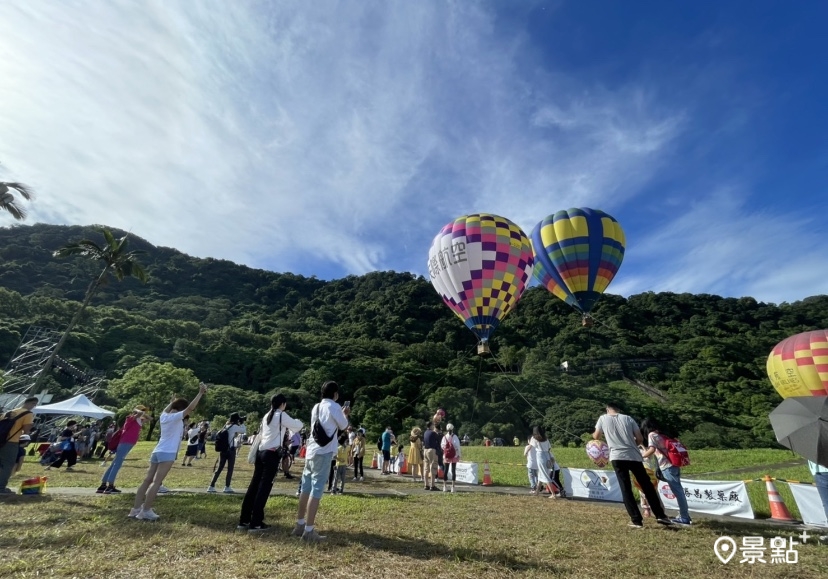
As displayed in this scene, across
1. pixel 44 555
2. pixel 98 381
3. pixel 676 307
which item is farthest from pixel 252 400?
pixel 676 307

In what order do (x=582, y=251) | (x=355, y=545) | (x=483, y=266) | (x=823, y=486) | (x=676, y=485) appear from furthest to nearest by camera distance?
1. (x=582, y=251)
2. (x=483, y=266)
3. (x=676, y=485)
4. (x=823, y=486)
5. (x=355, y=545)

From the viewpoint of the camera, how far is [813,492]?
8.83 m

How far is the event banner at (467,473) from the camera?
15250 millimetres

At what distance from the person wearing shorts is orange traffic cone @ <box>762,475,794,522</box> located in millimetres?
10248

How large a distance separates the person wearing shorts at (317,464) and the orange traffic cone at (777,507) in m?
10.2

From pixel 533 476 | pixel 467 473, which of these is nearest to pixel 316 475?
pixel 533 476

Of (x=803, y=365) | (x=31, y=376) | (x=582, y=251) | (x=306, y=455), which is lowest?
(x=306, y=455)

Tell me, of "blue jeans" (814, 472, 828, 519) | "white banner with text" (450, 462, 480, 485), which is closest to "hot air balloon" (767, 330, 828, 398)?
"blue jeans" (814, 472, 828, 519)

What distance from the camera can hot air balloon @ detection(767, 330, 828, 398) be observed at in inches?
699

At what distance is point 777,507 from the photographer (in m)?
9.48

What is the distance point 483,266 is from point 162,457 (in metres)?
14.6

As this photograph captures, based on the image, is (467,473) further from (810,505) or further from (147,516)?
(147,516)

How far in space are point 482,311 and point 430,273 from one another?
140 inches

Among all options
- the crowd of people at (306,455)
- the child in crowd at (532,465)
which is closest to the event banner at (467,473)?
the child in crowd at (532,465)
